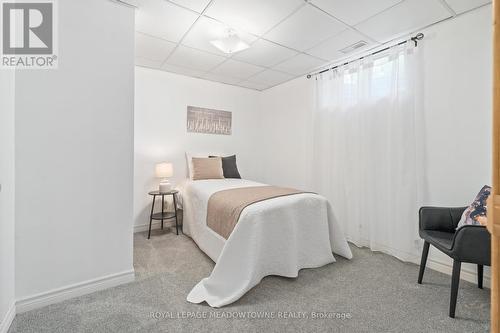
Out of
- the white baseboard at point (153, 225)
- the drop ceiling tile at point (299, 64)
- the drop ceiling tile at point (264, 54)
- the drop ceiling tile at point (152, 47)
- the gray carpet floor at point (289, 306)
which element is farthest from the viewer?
the white baseboard at point (153, 225)

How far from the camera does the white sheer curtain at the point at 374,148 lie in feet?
7.66

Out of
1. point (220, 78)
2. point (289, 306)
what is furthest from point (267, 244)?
point (220, 78)

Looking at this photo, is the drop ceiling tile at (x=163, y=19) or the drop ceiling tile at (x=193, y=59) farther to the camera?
the drop ceiling tile at (x=193, y=59)

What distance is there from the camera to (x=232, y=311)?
1.61 meters

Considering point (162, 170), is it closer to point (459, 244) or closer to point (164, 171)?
point (164, 171)

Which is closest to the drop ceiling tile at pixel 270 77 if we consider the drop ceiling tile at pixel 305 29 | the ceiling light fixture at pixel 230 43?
the drop ceiling tile at pixel 305 29

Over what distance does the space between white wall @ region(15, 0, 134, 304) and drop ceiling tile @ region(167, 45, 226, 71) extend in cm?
90

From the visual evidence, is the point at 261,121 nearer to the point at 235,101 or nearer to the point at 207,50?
the point at 235,101

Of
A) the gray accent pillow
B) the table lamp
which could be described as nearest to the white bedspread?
the table lamp

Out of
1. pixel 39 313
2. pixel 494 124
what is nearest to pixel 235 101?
pixel 39 313

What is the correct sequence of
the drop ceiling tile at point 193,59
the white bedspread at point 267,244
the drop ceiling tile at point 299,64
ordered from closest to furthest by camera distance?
the white bedspread at point 267,244
the drop ceiling tile at point 193,59
the drop ceiling tile at point 299,64

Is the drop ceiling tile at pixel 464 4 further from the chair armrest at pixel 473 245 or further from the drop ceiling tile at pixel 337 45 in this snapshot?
the chair armrest at pixel 473 245

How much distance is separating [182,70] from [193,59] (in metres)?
0.45

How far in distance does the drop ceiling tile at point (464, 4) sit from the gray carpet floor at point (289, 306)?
2.30 m
